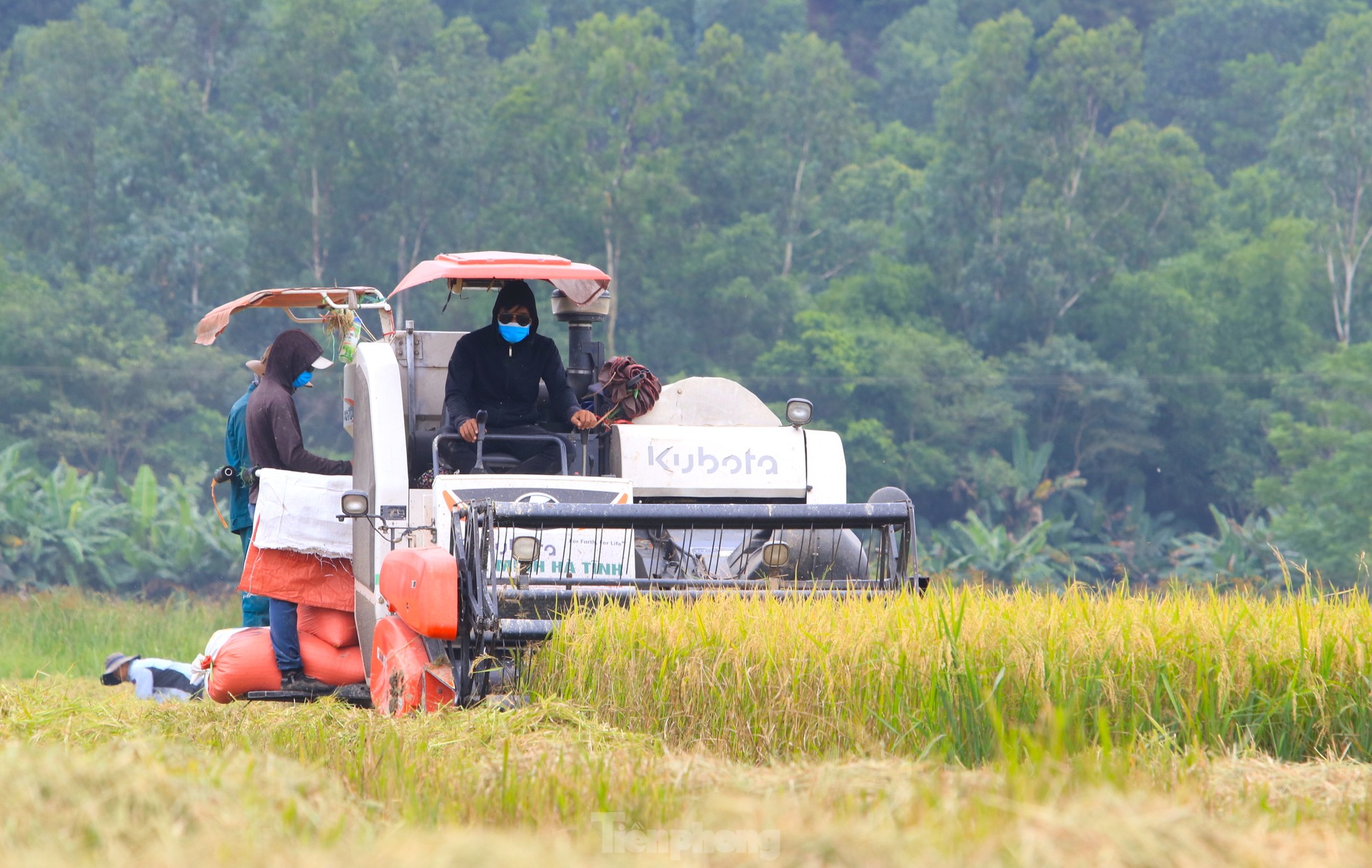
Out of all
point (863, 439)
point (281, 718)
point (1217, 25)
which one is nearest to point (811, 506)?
point (281, 718)

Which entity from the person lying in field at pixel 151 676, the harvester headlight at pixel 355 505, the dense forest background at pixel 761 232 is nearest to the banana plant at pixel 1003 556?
the dense forest background at pixel 761 232

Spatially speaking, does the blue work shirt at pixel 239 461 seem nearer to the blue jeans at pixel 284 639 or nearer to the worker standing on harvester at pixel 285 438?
the worker standing on harvester at pixel 285 438

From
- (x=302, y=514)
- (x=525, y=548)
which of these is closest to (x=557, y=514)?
(x=525, y=548)

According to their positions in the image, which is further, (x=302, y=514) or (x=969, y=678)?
(x=302, y=514)

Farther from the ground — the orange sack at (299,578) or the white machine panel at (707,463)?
the white machine panel at (707,463)

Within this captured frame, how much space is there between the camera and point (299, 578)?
9.40 meters

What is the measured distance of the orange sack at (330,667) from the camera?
30.6ft

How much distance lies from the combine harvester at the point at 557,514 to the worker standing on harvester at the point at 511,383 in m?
0.14

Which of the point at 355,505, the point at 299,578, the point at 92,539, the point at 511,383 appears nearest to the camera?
the point at 355,505

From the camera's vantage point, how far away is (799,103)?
49.5 m

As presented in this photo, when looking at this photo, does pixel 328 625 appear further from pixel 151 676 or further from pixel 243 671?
pixel 151 676

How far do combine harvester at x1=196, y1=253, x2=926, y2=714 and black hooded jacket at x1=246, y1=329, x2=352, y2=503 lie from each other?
307 millimetres

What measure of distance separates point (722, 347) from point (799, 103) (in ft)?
28.6

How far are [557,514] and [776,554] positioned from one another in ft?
4.64
